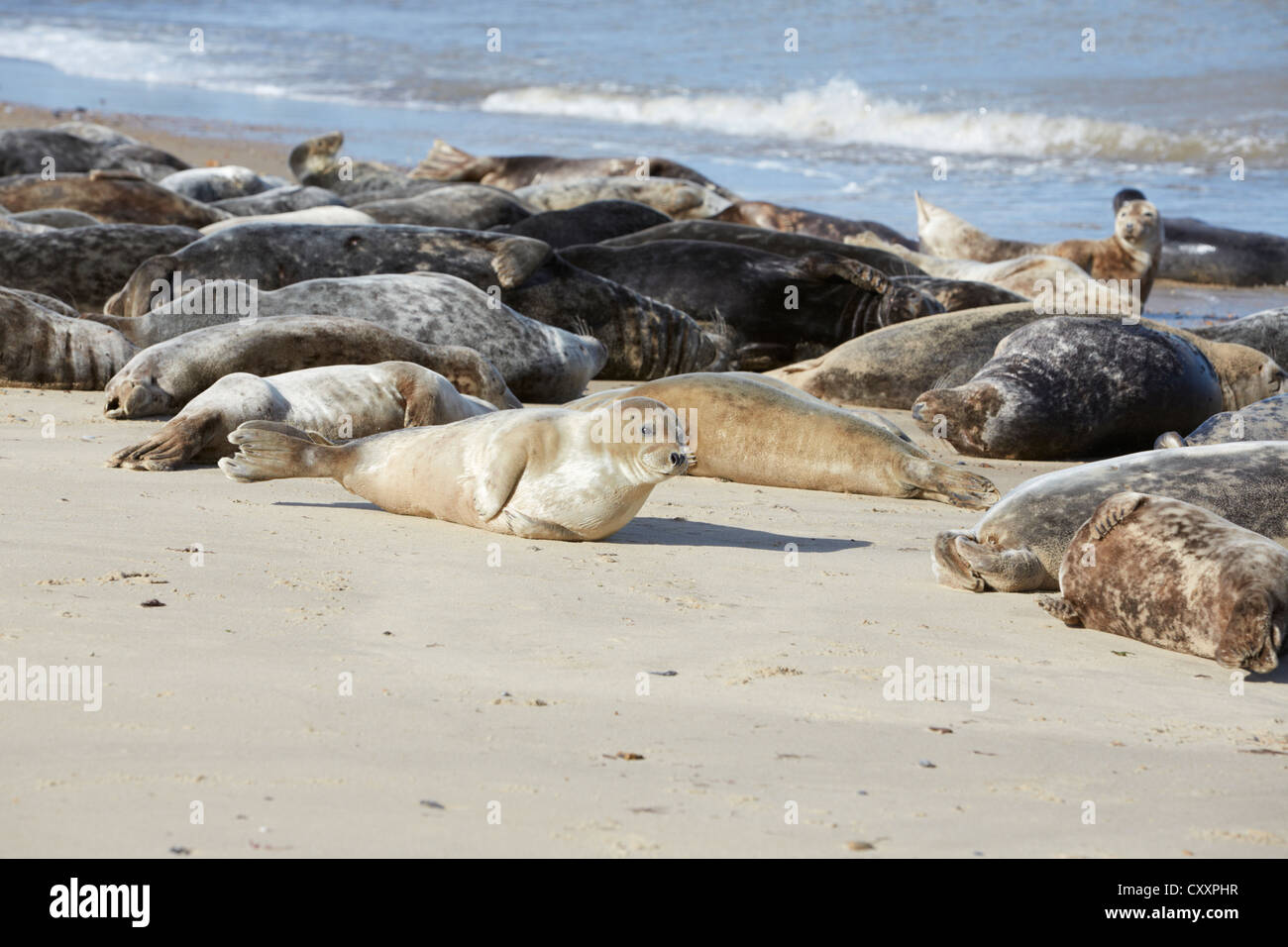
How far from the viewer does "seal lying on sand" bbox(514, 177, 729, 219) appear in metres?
13.0

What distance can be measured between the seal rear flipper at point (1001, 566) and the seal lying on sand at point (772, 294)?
15.5 ft

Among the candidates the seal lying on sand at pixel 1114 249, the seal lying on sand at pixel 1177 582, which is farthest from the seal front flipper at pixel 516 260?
the seal lying on sand at pixel 1114 249

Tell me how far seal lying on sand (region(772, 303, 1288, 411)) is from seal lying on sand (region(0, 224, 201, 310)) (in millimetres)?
3647

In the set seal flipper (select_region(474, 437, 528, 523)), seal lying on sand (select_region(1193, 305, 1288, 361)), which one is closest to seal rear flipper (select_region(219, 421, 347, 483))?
seal flipper (select_region(474, 437, 528, 523))

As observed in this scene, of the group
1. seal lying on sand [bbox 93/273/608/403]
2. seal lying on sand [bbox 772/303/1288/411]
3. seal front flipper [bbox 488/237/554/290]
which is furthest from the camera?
seal front flipper [bbox 488/237/554/290]

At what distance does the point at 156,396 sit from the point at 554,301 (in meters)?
2.62

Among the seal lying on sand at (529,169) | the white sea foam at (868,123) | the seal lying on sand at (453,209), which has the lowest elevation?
the seal lying on sand at (453,209)

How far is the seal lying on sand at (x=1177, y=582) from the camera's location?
330 centimetres

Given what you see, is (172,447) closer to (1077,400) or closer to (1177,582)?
(1177,582)

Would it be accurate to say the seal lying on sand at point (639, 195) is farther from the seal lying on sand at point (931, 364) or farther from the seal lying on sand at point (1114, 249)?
the seal lying on sand at point (931, 364)

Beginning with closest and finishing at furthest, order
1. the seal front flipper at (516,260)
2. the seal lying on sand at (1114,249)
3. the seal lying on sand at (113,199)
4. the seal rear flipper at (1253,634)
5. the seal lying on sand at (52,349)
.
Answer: the seal rear flipper at (1253,634)
the seal lying on sand at (52,349)
the seal front flipper at (516,260)
the seal lying on sand at (113,199)
the seal lying on sand at (1114,249)

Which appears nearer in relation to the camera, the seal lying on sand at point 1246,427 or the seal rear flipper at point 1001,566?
the seal rear flipper at point 1001,566

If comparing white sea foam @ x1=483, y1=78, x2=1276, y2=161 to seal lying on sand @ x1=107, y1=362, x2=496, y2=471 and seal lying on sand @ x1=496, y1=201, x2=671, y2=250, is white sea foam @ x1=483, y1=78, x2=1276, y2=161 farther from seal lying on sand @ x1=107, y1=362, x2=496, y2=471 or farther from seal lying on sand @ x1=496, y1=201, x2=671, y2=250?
seal lying on sand @ x1=107, y1=362, x2=496, y2=471

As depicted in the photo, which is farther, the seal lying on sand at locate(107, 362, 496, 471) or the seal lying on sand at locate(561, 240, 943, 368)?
the seal lying on sand at locate(561, 240, 943, 368)
